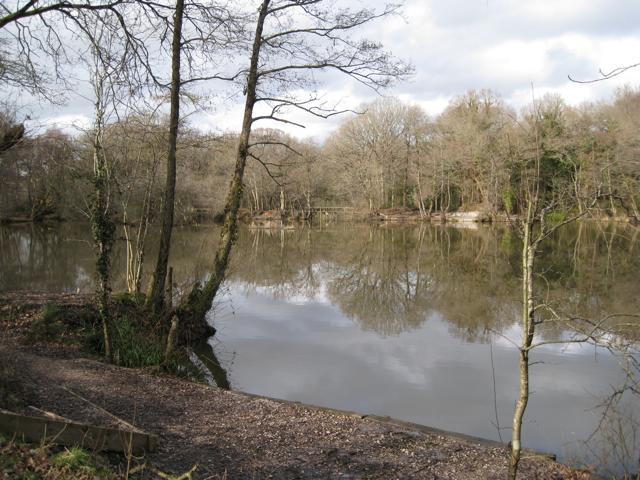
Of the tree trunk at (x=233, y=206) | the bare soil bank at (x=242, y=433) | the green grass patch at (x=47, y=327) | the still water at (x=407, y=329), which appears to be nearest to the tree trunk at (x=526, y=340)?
the still water at (x=407, y=329)

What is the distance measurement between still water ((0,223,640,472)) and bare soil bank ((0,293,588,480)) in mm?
862

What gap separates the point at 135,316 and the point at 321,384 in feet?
11.8

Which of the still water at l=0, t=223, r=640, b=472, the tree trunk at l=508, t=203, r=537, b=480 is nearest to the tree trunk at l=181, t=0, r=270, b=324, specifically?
the still water at l=0, t=223, r=640, b=472

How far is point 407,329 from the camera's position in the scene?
9.73m

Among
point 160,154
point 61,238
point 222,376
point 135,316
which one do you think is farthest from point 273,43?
point 61,238

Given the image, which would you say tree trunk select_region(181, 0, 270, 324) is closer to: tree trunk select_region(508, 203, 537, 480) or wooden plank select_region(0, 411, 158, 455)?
wooden plank select_region(0, 411, 158, 455)

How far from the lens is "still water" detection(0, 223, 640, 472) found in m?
6.02

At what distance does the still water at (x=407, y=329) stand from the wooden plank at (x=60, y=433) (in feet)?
10.8

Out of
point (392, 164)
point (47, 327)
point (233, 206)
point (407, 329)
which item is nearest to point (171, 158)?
point (233, 206)

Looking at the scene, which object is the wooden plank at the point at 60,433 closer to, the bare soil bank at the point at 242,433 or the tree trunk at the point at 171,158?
the bare soil bank at the point at 242,433

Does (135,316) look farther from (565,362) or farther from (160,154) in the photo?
(565,362)

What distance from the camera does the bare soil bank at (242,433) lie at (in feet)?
12.2

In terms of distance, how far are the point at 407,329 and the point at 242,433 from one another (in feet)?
19.7

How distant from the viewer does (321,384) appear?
6.74m
